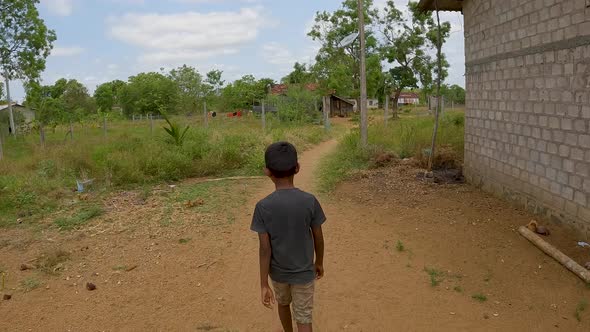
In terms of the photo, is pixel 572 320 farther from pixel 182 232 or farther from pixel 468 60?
pixel 468 60

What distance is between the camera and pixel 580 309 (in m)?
3.69

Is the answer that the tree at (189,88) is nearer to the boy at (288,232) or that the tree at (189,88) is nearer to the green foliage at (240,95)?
the green foliage at (240,95)

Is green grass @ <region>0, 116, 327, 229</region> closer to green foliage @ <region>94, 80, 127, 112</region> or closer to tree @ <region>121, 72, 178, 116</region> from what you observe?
tree @ <region>121, 72, 178, 116</region>

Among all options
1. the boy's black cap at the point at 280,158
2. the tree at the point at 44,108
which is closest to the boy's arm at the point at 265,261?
the boy's black cap at the point at 280,158

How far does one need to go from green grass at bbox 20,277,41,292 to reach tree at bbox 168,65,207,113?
27.7m

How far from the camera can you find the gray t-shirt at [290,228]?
261 cm

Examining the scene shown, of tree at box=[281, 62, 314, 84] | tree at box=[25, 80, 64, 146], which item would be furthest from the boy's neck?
tree at box=[281, 62, 314, 84]

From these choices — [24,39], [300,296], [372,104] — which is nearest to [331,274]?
[300,296]

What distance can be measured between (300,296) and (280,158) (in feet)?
2.86

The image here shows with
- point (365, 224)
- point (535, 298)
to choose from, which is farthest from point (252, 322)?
point (365, 224)

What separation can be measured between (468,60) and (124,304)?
702 cm

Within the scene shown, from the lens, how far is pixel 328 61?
1153 inches

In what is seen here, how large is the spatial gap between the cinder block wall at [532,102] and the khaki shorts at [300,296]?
12.3 ft

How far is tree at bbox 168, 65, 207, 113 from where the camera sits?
3200cm
